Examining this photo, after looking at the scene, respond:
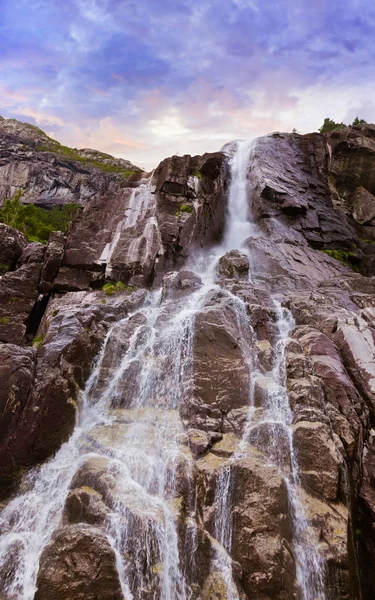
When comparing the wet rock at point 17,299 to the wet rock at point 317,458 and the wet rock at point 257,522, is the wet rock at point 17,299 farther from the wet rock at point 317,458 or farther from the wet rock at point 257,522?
the wet rock at point 317,458

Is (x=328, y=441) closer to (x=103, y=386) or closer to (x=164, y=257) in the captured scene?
(x=103, y=386)

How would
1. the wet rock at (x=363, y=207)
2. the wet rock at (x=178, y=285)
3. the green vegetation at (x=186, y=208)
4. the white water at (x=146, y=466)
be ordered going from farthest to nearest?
the wet rock at (x=363, y=207), the green vegetation at (x=186, y=208), the wet rock at (x=178, y=285), the white water at (x=146, y=466)

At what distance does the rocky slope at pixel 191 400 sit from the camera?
32.8ft

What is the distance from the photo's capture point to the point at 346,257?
31.6 m

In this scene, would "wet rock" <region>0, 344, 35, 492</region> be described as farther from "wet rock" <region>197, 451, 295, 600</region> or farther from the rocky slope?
"wet rock" <region>197, 451, 295, 600</region>

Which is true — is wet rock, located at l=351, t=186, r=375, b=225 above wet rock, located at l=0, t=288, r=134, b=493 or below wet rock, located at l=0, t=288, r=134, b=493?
above

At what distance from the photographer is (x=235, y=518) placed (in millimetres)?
10609

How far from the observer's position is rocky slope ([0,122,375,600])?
9.99 metres

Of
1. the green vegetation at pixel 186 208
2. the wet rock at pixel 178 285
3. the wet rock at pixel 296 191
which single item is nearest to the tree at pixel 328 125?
the wet rock at pixel 296 191

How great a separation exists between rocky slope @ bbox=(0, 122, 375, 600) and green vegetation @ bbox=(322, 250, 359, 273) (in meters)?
1.24

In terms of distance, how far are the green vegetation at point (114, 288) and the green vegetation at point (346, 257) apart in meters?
17.8

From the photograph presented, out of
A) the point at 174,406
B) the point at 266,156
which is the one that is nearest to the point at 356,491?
the point at 174,406

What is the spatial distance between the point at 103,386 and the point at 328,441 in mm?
9286

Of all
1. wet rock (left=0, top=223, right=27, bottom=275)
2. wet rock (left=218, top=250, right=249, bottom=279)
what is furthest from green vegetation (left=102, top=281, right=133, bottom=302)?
wet rock (left=0, top=223, right=27, bottom=275)
